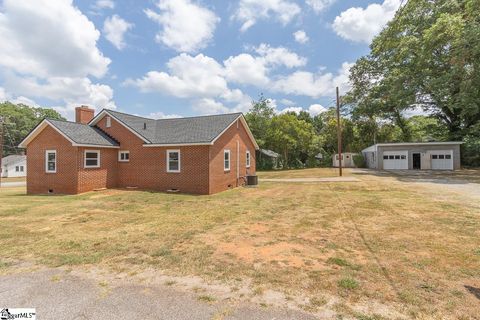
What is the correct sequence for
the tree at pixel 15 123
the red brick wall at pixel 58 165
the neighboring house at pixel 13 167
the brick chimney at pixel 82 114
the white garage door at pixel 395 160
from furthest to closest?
the tree at pixel 15 123, the neighboring house at pixel 13 167, the white garage door at pixel 395 160, the brick chimney at pixel 82 114, the red brick wall at pixel 58 165

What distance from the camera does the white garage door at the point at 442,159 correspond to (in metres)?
28.7

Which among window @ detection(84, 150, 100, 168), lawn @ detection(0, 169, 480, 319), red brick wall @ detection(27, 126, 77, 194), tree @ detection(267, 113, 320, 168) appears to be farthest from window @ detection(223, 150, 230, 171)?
tree @ detection(267, 113, 320, 168)

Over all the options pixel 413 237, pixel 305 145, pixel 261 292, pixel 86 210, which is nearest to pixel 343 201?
pixel 413 237

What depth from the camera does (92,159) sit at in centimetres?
1528

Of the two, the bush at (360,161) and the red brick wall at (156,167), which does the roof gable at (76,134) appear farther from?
the bush at (360,161)

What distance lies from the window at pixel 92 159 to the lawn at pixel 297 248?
16.4ft

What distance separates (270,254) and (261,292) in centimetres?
156

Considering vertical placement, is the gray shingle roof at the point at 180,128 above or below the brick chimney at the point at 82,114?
below

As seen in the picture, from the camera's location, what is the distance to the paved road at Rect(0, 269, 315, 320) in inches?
125

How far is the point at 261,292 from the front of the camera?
3719mm

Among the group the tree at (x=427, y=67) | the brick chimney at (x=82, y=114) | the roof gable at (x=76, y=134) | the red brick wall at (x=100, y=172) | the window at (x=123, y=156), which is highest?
the tree at (x=427, y=67)

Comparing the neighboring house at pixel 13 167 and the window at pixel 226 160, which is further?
the neighboring house at pixel 13 167

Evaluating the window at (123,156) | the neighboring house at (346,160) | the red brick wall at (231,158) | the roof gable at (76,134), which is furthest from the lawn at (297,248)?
the neighboring house at (346,160)

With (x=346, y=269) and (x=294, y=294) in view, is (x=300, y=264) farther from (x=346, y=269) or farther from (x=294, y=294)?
(x=294, y=294)
